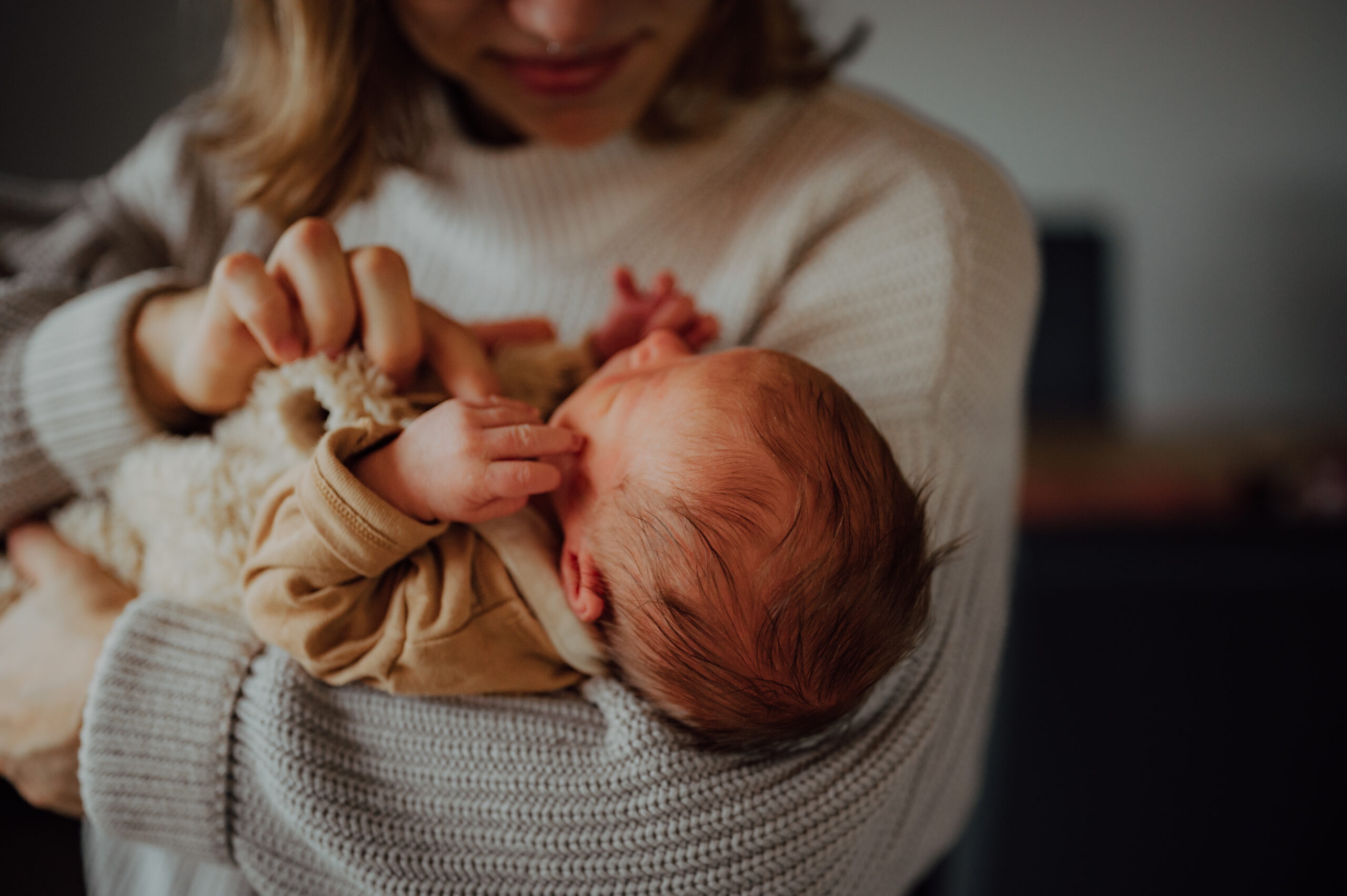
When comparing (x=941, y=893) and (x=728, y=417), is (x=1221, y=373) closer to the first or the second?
(x=941, y=893)

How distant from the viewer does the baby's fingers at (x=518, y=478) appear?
0.66 metres

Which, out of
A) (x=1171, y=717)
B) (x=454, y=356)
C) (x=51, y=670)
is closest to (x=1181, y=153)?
(x=1171, y=717)

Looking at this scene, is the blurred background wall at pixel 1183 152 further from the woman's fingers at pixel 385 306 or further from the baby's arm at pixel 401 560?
the baby's arm at pixel 401 560

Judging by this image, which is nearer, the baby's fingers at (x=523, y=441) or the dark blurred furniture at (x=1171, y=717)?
the baby's fingers at (x=523, y=441)

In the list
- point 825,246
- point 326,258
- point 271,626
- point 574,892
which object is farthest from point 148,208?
point 574,892

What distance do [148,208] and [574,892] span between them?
1041 millimetres

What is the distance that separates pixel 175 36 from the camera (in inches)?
89.7

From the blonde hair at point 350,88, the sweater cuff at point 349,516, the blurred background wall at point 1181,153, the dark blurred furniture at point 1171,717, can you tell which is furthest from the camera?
the blurred background wall at point 1181,153

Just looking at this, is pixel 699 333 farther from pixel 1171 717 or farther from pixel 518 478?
pixel 1171 717

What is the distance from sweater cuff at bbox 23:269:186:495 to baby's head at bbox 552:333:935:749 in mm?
450

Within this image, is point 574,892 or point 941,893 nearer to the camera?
point 574,892

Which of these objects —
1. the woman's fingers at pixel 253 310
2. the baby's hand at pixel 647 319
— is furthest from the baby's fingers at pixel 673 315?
the woman's fingers at pixel 253 310

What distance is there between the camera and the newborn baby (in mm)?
677

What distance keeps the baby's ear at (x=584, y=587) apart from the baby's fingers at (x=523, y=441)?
10 cm
